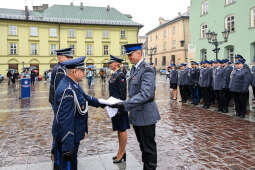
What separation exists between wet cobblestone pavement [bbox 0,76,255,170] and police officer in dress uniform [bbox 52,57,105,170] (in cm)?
184

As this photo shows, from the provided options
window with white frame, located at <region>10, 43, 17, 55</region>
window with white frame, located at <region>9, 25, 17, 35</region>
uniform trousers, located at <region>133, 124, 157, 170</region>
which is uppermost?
window with white frame, located at <region>9, 25, 17, 35</region>

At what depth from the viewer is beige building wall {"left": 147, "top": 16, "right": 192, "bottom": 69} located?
44.7 m

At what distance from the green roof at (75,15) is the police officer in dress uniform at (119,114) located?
3884 centimetres

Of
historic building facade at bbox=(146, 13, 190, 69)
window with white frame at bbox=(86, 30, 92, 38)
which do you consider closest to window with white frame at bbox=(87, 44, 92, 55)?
window with white frame at bbox=(86, 30, 92, 38)

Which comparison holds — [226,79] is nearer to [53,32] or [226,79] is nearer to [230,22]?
[230,22]

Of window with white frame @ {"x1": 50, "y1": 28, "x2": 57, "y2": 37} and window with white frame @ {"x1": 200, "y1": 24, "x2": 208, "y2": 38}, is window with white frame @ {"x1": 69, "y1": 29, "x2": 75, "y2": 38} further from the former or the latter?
window with white frame @ {"x1": 200, "y1": 24, "x2": 208, "y2": 38}

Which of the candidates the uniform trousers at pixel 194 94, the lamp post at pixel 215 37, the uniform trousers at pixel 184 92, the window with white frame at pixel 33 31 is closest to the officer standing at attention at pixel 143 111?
the uniform trousers at pixel 194 94

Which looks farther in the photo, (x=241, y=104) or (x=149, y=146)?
(x=241, y=104)

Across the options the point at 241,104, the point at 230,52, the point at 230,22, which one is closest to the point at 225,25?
the point at 230,22

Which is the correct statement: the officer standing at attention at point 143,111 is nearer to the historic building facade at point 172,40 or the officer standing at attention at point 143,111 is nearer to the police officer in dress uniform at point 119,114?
the police officer in dress uniform at point 119,114

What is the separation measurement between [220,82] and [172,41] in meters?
42.2

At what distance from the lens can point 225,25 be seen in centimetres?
2556

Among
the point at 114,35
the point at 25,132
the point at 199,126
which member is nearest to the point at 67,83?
the point at 25,132

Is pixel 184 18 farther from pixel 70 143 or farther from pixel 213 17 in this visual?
pixel 70 143
